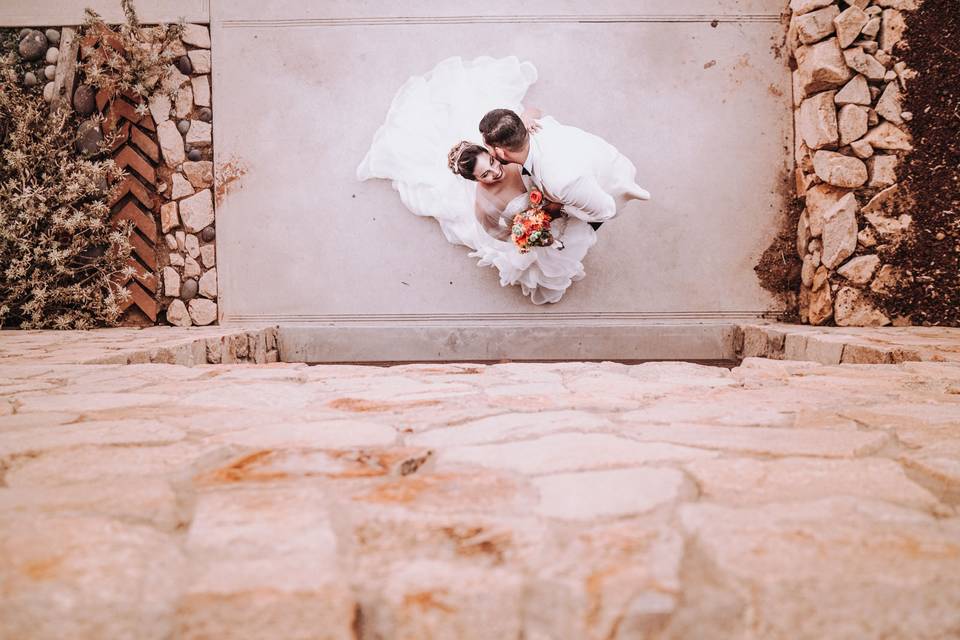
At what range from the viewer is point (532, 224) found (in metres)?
3.88

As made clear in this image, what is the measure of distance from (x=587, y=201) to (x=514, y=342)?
133 cm

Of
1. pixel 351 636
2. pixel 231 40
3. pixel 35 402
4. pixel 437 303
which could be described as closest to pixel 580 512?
pixel 351 636

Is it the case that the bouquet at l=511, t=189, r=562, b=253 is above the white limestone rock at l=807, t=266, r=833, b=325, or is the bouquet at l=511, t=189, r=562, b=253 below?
above

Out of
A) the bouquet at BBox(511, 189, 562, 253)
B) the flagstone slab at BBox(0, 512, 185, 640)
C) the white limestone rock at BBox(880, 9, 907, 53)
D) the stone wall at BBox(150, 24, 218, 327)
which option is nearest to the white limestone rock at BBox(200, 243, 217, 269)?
the stone wall at BBox(150, 24, 218, 327)

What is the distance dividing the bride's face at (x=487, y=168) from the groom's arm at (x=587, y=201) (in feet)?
1.40

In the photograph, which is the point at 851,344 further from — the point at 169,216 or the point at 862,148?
the point at 169,216

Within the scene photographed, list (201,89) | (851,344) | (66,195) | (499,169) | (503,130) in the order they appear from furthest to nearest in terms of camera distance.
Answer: (201,89)
(66,195)
(499,169)
(503,130)
(851,344)

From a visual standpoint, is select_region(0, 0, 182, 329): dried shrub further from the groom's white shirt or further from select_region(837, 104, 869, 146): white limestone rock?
select_region(837, 104, 869, 146): white limestone rock

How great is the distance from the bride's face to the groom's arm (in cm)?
43

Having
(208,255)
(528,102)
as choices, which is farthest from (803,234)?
(208,255)

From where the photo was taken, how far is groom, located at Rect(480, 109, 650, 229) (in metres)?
3.64

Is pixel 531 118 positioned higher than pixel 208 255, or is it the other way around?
pixel 531 118

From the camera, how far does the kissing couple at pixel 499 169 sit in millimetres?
3744

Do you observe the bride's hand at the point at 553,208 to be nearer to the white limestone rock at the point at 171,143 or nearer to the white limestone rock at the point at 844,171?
the white limestone rock at the point at 844,171
